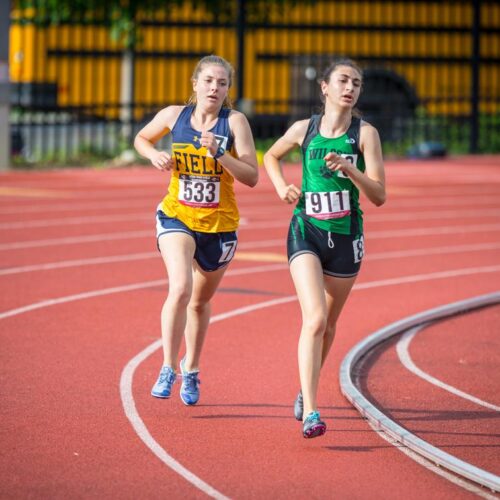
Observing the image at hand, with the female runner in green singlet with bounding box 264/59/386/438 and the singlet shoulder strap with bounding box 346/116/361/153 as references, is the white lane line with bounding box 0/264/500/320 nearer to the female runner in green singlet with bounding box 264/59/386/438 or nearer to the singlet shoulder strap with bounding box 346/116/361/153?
the female runner in green singlet with bounding box 264/59/386/438

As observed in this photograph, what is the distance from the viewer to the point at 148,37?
2741 cm

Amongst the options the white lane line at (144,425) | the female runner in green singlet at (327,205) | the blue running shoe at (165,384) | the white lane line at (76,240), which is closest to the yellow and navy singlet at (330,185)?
the female runner in green singlet at (327,205)

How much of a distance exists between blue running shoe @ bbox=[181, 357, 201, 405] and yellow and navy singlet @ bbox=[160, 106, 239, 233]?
855mm

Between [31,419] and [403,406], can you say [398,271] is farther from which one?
[31,419]

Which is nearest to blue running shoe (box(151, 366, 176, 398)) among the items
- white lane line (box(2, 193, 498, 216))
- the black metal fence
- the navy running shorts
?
the navy running shorts

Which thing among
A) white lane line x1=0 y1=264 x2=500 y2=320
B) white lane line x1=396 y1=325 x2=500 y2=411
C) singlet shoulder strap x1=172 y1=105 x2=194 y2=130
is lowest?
white lane line x1=396 y1=325 x2=500 y2=411

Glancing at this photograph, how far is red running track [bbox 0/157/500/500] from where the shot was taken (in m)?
5.77

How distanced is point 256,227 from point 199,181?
847cm

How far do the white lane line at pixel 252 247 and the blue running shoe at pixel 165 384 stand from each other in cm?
509

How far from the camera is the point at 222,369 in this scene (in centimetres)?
816

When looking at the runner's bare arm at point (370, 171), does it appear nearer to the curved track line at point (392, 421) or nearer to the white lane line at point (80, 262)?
the curved track line at point (392, 421)

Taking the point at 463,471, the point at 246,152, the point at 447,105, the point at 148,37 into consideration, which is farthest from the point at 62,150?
the point at 463,471

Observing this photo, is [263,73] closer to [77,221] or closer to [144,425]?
[77,221]

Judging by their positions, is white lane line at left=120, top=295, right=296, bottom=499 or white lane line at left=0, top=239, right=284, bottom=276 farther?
white lane line at left=0, top=239, right=284, bottom=276
